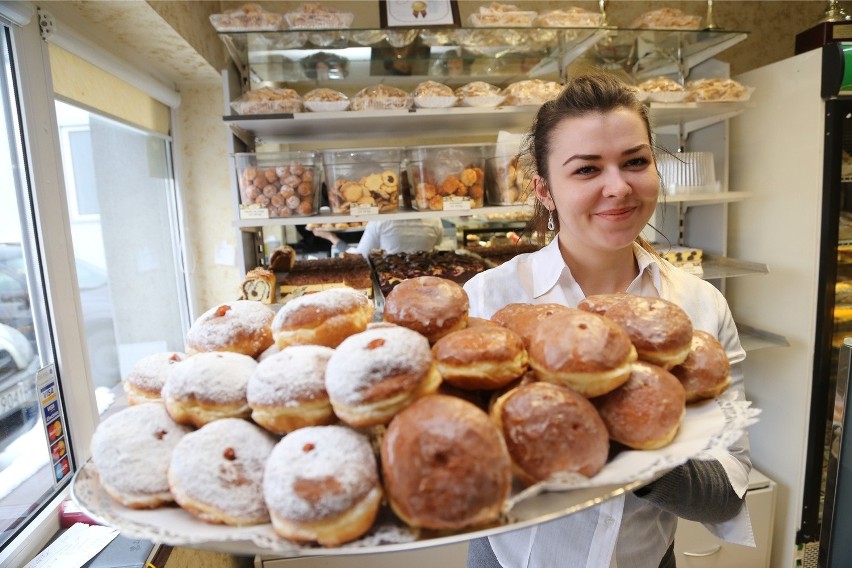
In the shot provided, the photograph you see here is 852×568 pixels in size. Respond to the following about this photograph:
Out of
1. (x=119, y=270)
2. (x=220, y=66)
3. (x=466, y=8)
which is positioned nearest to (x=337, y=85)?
(x=220, y=66)

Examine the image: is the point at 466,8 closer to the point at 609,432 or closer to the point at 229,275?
the point at 229,275

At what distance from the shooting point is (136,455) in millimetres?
639

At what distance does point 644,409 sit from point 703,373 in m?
0.17

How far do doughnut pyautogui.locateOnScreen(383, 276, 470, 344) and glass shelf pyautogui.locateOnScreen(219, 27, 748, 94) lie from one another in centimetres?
175

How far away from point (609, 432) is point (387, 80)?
2.46 m

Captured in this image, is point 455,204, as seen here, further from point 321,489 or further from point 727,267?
point 321,489

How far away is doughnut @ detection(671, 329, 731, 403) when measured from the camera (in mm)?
794

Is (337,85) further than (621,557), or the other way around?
(337,85)

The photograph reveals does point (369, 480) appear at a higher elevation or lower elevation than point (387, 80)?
lower

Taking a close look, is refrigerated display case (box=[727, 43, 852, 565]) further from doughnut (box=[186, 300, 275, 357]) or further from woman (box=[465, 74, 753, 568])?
doughnut (box=[186, 300, 275, 357])

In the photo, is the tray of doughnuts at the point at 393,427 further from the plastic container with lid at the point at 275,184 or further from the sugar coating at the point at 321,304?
the plastic container with lid at the point at 275,184

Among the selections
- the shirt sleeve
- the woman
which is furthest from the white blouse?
the shirt sleeve

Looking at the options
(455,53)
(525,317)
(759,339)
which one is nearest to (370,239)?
(455,53)

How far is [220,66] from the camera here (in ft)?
8.77
